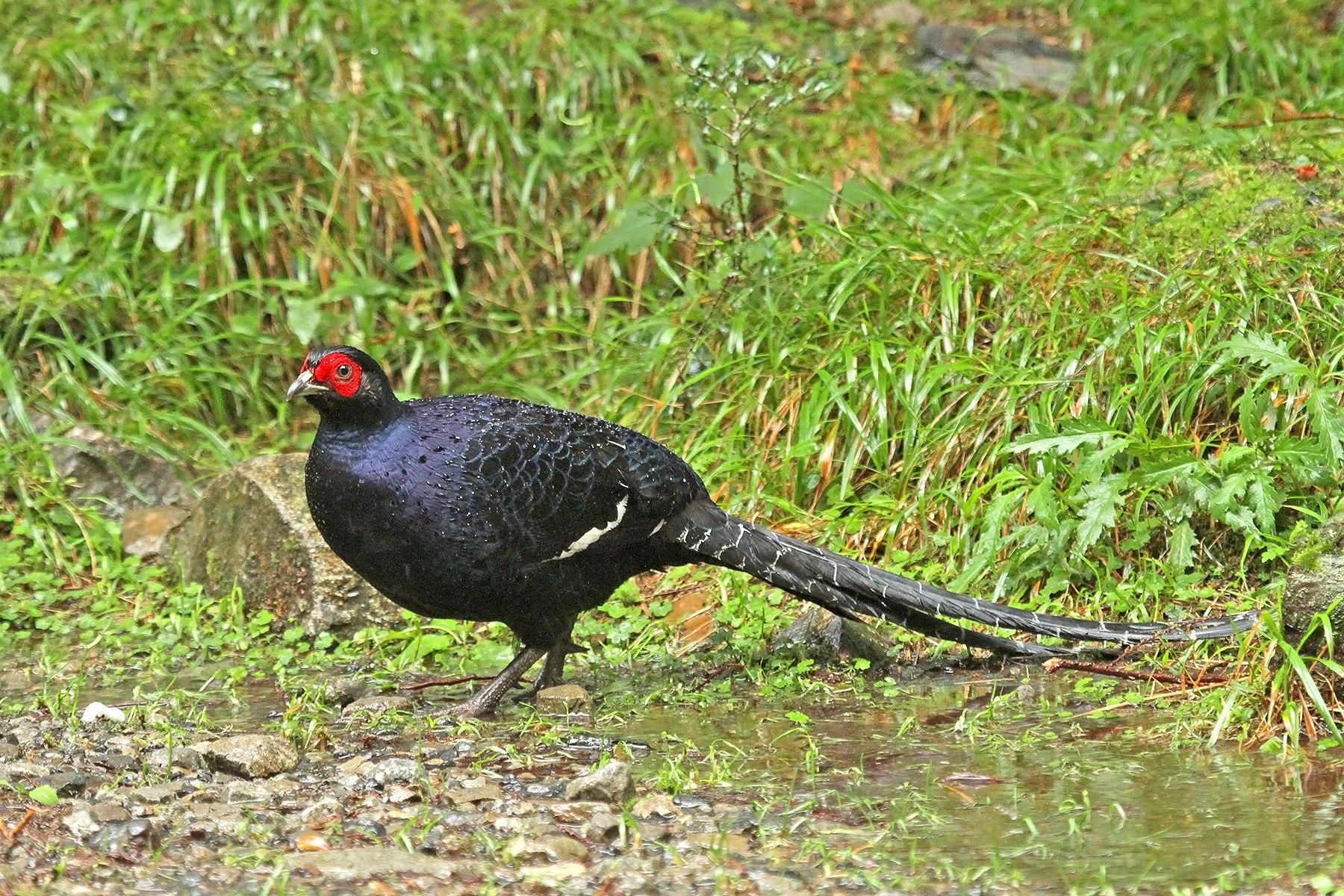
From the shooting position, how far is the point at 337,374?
432 cm

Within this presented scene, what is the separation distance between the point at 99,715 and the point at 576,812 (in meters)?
1.74

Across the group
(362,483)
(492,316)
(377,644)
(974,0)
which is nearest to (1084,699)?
(362,483)

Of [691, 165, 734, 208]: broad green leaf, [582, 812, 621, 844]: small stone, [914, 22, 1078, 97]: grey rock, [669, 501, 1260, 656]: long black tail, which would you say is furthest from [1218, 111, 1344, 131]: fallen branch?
[582, 812, 621, 844]: small stone

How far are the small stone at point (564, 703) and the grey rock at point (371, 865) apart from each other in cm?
134

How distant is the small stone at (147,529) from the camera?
6367 millimetres

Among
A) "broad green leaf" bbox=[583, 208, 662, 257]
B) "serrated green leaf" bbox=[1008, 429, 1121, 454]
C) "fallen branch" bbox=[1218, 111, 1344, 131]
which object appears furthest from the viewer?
"broad green leaf" bbox=[583, 208, 662, 257]

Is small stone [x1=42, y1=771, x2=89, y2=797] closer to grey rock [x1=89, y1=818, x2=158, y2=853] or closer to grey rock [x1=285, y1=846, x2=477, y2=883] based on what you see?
grey rock [x1=89, y1=818, x2=158, y2=853]

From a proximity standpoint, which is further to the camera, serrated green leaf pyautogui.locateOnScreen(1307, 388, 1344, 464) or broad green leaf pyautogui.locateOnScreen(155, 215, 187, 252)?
broad green leaf pyautogui.locateOnScreen(155, 215, 187, 252)

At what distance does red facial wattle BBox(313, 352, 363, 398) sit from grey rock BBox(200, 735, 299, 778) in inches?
41.8

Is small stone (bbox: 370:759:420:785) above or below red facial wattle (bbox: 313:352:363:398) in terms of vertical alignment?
below

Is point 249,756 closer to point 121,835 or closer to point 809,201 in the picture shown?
point 121,835

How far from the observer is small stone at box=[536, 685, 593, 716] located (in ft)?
14.5

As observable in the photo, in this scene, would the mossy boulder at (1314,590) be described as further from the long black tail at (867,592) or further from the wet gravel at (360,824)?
the wet gravel at (360,824)

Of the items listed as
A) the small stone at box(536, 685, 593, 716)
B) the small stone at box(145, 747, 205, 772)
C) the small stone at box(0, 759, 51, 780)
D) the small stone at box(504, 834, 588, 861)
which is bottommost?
the small stone at box(536, 685, 593, 716)
